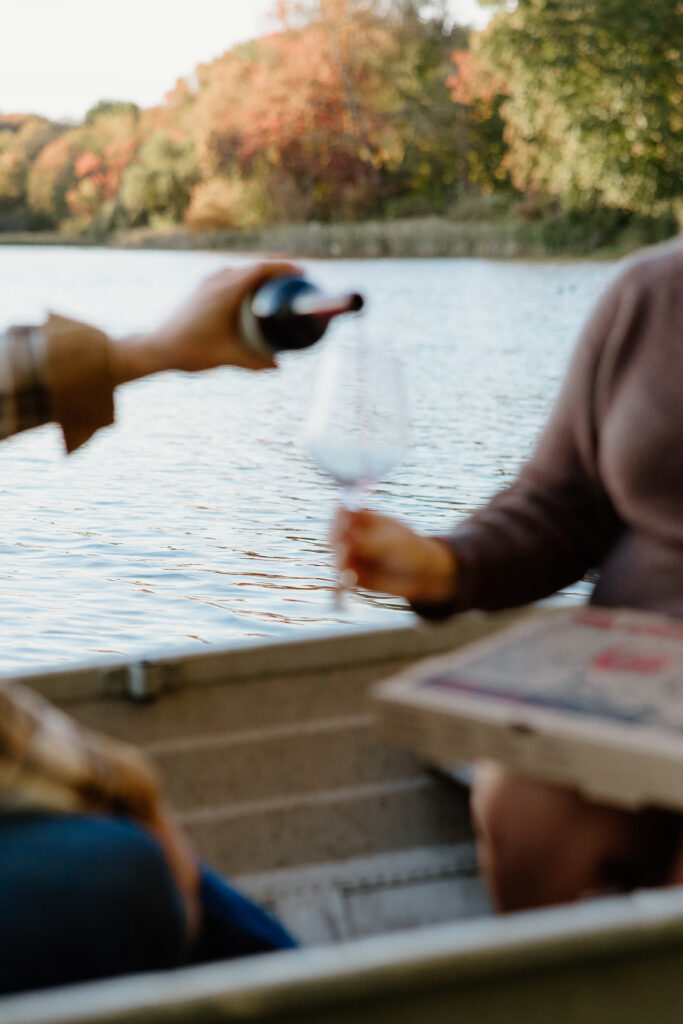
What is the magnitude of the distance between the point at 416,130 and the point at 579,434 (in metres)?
35.5

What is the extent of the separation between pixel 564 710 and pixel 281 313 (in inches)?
15.3

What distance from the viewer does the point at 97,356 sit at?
98 centimetres

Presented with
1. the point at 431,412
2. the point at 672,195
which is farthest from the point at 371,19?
the point at 431,412

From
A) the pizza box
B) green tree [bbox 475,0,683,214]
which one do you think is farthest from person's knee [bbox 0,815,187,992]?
green tree [bbox 475,0,683,214]

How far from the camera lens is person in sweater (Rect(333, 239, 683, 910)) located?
3.91 feet

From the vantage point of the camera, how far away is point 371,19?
3628 cm

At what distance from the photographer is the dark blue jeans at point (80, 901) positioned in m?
0.85

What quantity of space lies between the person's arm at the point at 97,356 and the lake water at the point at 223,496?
0.37 feet

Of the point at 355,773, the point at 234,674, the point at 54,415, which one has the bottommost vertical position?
the point at 355,773

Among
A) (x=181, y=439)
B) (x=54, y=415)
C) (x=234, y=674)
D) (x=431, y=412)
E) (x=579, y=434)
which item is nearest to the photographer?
(x=54, y=415)

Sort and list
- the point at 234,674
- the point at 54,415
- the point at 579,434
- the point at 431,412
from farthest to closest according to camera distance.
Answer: the point at 431,412 → the point at 234,674 → the point at 579,434 → the point at 54,415

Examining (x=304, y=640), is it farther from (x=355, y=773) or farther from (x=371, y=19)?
(x=371, y=19)

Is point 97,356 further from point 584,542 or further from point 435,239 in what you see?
point 435,239

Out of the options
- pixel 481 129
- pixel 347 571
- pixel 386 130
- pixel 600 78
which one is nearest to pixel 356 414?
pixel 347 571
